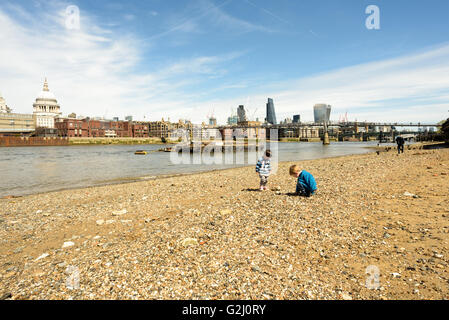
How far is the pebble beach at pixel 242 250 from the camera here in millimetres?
4766

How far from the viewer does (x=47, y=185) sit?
23984 mm

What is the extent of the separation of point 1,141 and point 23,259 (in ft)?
589

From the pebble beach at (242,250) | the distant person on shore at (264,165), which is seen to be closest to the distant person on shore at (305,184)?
the pebble beach at (242,250)

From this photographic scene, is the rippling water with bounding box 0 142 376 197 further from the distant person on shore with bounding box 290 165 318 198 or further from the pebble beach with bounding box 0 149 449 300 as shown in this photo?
the distant person on shore with bounding box 290 165 318 198

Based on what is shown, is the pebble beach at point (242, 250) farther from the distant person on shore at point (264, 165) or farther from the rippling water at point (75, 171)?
the rippling water at point (75, 171)

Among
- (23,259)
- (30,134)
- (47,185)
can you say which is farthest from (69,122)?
(23,259)

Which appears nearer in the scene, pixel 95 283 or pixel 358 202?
pixel 95 283

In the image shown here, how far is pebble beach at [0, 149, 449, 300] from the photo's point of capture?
15.6 feet

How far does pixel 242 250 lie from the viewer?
20.7 feet

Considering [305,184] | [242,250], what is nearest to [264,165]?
[305,184]

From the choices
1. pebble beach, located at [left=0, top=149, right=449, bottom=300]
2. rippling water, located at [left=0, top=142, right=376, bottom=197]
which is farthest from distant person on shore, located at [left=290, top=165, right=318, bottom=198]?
rippling water, located at [left=0, top=142, right=376, bottom=197]

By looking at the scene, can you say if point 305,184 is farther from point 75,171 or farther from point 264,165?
point 75,171

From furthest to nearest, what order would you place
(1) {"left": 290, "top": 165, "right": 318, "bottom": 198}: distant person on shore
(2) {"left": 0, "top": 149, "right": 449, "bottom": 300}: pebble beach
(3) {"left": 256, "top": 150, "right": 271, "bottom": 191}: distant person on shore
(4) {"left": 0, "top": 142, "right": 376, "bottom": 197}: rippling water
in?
1. (4) {"left": 0, "top": 142, "right": 376, "bottom": 197}: rippling water
2. (3) {"left": 256, "top": 150, "right": 271, "bottom": 191}: distant person on shore
3. (1) {"left": 290, "top": 165, "right": 318, "bottom": 198}: distant person on shore
4. (2) {"left": 0, "top": 149, "right": 449, "bottom": 300}: pebble beach
